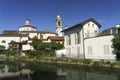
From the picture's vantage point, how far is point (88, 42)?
3959cm

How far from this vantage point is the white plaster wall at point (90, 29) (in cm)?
4256

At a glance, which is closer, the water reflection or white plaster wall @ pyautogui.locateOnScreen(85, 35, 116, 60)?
the water reflection

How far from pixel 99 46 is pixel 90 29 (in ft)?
26.9

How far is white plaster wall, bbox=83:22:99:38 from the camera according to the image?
140ft

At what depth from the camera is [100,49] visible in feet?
117

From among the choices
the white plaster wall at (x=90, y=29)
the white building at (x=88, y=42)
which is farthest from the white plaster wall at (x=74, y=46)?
the white plaster wall at (x=90, y=29)

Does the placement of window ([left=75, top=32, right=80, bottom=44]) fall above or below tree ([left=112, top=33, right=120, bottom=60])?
above

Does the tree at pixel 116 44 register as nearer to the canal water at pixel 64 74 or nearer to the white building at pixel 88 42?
the white building at pixel 88 42

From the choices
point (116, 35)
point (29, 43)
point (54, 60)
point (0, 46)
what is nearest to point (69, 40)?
point (54, 60)

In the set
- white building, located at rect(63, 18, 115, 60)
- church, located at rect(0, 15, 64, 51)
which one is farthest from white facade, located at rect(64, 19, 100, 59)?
church, located at rect(0, 15, 64, 51)

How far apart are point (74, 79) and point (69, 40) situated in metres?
28.9

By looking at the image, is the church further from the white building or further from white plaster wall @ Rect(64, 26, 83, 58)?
the white building

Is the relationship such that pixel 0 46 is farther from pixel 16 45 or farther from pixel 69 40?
pixel 69 40

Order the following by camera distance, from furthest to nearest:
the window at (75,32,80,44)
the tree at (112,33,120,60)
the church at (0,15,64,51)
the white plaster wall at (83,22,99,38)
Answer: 1. the church at (0,15,64,51)
2. the window at (75,32,80,44)
3. the white plaster wall at (83,22,99,38)
4. the tree at (112,33,120,60)
